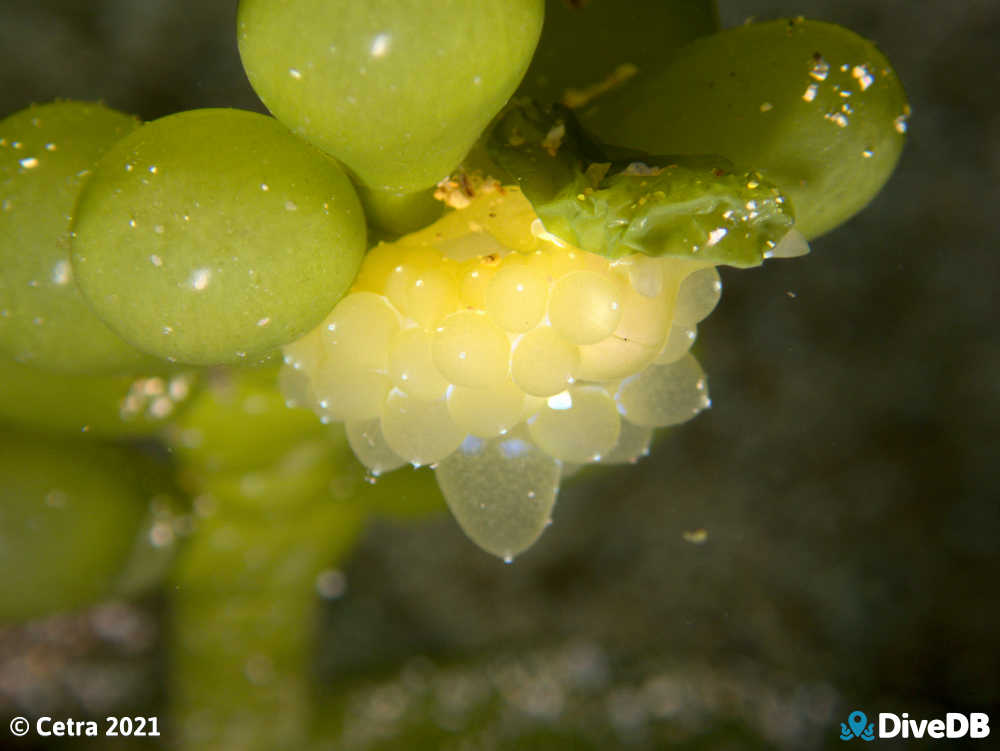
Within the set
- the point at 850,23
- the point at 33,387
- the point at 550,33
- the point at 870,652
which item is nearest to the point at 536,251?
the point at 550,33

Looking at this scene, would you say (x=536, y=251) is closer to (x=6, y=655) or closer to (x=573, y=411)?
(x=573, y=411)

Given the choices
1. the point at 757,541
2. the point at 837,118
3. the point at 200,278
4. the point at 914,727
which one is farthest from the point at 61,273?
the point at 914,727

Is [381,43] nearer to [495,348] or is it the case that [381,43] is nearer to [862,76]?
[495,348]

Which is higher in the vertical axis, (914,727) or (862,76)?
(862,76)

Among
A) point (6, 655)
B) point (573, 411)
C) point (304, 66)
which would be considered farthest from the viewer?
point (6, 655)

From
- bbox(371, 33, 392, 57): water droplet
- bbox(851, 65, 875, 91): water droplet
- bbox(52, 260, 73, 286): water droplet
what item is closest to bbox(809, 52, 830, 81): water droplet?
bbox(851, 65, 875, 91): water droplet

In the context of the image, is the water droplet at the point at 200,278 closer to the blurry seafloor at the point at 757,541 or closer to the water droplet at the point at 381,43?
the water droplet at the point at 381,43

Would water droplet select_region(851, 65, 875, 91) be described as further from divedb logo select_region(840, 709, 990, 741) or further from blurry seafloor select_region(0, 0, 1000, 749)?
divedb logo select_region(840, 709, 990, 741)
